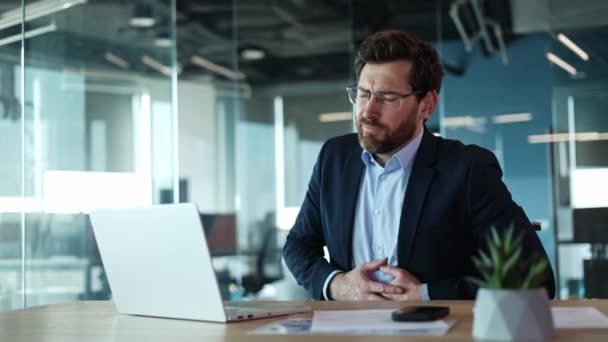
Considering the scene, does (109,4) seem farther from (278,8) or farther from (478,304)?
(478,304)

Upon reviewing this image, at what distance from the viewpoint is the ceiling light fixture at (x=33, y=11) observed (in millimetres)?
3521

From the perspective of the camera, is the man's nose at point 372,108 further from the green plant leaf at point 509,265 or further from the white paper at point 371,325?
the green plant leaf at point 509,265

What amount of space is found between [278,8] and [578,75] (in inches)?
117

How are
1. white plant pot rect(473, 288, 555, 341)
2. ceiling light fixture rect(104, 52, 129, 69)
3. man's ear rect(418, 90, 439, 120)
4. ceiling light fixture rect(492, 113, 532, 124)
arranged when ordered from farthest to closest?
1. ceiling light fixture rect(492, 113, 532, 124)
2. ceiling light fixture rect(104, 52, 129, 69)
3. man's ear rect(418, 90, 439, 120)
4. white plant pot rect(473, 288, 555, 341)

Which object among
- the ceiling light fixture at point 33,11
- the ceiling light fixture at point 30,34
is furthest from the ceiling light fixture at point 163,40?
the ceiling light fixture at point 30,34

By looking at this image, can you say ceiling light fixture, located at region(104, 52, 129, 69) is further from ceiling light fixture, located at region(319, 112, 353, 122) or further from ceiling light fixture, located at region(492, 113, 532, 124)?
ceiling light fixture, located at region(492, 113, 532, 124)

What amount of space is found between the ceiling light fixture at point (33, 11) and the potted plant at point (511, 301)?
267cm

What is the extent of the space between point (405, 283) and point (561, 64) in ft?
12.1

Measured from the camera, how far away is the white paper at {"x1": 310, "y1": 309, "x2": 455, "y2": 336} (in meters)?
1.55

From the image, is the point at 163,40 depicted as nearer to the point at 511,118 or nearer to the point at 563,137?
the point at 563,137

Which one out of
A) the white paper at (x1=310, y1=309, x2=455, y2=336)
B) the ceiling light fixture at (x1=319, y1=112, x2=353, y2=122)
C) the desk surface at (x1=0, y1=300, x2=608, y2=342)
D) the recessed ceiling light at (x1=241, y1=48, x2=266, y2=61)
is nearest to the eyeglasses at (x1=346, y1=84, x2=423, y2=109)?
the desk surface at (x1=0, y1=300, x2=608, y2=342)

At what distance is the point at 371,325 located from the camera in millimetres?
1635

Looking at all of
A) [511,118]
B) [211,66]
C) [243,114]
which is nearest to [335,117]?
[243,114]

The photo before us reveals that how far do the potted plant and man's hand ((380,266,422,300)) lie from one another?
828 mm
